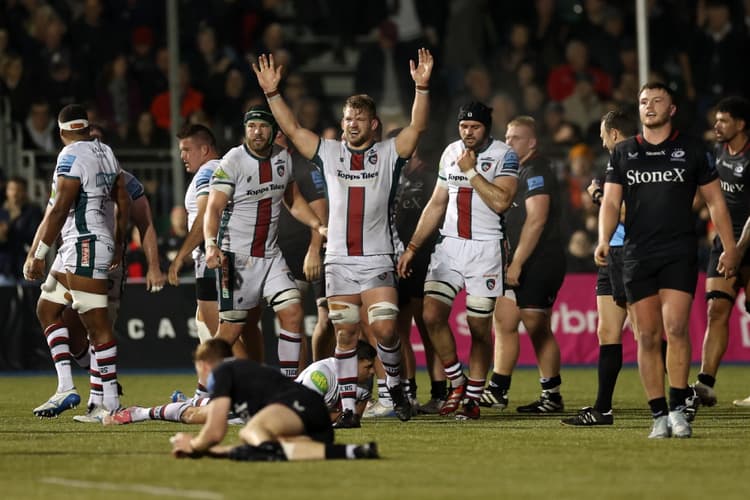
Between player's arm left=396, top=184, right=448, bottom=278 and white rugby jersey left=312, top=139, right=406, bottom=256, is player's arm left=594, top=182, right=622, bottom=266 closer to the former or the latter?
white rugby jersey left=312, top=139, right=406, bottom=256

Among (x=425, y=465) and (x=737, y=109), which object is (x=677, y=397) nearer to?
(x=425, y=465)

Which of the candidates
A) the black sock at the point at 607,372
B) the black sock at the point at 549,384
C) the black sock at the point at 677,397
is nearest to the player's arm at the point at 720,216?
the black sock at the point at 677,397

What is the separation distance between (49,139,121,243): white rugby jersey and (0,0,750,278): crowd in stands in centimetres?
896

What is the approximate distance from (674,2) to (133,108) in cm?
927

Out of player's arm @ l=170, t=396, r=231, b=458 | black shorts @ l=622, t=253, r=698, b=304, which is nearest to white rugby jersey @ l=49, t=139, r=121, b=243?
player's arm @ l=170, t=396, r=231, b=458

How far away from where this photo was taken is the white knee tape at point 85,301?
39.8 feet

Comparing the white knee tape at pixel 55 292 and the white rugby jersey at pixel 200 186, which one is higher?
the white rugby jersey at pixel 200 186

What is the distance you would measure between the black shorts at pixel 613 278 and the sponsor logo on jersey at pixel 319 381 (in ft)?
7.43

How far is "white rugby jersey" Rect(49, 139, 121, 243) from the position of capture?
475 inches

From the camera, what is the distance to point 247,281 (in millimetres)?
11945

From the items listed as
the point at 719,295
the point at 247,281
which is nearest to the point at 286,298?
the point at 247,281

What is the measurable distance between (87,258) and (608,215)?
4.21 metres

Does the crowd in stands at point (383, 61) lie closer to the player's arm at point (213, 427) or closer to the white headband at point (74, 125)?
the white headband at point (74, 125)

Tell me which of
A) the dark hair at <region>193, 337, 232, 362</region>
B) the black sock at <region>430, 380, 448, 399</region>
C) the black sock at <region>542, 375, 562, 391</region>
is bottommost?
the black sock at <region>430, 380, 448, 399</region>
